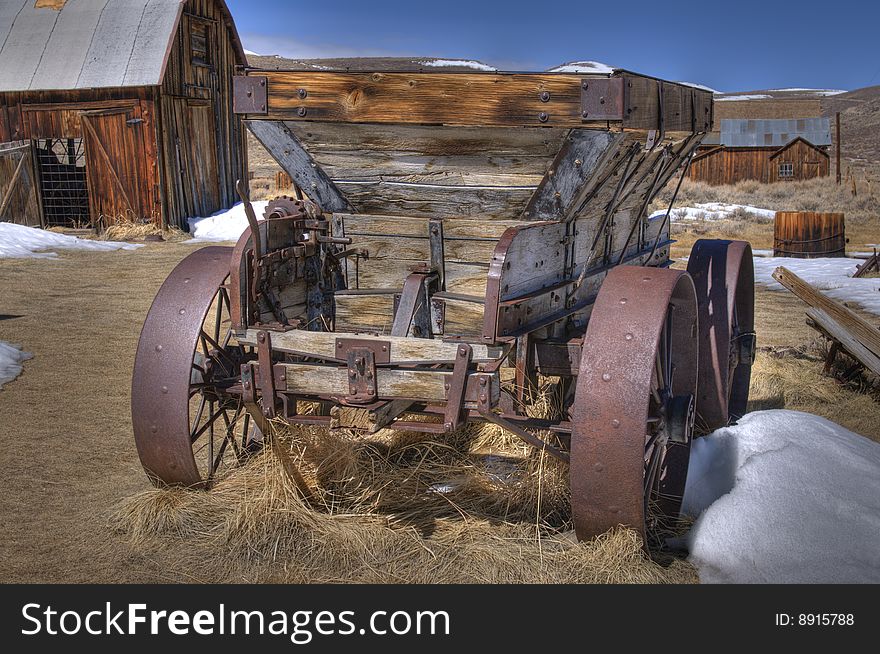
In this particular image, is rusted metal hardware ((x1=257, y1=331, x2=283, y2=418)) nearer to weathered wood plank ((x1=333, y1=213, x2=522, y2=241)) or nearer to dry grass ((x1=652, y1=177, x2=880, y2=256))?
weathered wood plank ((x1=333, y1=213, x2=522, y2=241))

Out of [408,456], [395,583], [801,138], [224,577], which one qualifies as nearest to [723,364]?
[408,456]

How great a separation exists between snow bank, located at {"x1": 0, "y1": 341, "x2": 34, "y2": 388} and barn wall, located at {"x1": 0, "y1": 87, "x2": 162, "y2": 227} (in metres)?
9.47

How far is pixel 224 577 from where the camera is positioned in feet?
12.7

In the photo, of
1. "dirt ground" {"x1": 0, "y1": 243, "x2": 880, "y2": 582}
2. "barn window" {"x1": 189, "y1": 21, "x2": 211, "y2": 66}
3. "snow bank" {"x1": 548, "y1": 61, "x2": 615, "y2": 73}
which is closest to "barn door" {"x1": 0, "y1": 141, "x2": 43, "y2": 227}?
"barn window" {"x1": 189, "y1": 21, "x2": 211, "y2": 66}

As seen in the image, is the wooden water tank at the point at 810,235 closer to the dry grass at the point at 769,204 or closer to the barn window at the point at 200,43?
the dry grass at the point at 769,204

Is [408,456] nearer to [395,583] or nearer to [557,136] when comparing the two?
[395,583]

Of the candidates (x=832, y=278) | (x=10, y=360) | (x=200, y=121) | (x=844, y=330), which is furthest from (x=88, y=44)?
(x=844, y=330)

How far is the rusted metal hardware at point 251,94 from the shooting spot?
4.36m

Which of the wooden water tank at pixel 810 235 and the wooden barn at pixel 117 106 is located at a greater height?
the wooden barn at pixel 117 106

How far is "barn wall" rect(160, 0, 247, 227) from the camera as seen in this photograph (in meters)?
17.2

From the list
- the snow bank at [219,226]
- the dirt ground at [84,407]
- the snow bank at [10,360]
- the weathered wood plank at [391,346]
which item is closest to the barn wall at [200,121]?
the snow bank at [219,226]

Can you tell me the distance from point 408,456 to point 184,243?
12.3 m

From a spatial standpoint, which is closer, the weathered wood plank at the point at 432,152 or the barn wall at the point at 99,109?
the weathered wood plank at the point at 432,152

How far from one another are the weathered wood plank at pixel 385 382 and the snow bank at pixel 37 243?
38.1 feet
